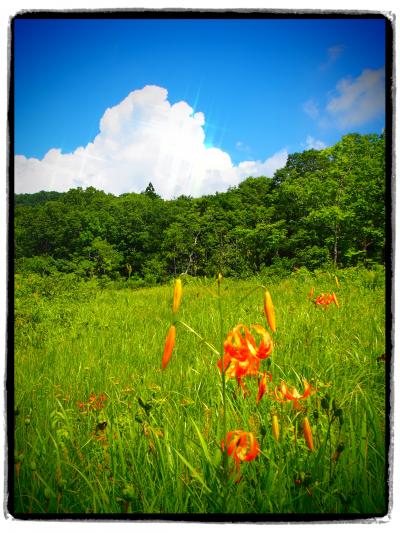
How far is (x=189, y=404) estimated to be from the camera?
4.87 ft

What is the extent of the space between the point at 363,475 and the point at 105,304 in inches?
54.3

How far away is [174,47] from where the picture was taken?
1.64 m

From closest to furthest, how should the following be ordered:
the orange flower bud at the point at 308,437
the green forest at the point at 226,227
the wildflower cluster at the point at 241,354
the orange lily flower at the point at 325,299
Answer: the wildflower cluster at the point at 241,354, the orange flower bud at the point at 308,437, the green forest at the point at 226,227, the orange lily flower at the point at 325,299

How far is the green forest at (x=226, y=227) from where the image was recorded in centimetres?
176

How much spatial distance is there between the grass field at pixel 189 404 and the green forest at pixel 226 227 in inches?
3.8

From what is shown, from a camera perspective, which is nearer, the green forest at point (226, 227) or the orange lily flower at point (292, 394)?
the orange lily flower at point (292, 394)

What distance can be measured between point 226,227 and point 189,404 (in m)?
0.87

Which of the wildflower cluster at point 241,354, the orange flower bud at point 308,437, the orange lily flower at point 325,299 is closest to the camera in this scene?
the wildflower cluster at point 241,354

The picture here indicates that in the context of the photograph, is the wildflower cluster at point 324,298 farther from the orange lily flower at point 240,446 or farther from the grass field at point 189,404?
the orange lily flower at point 240,446

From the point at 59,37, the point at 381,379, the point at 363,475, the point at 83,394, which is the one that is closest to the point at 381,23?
the point at 59,37

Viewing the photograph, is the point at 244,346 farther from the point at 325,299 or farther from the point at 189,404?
the point at 325,299

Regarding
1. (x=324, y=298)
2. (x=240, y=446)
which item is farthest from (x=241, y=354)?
(x=324, y=298)

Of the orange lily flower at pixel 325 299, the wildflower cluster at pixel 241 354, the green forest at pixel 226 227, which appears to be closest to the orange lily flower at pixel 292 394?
the wildflower cluster at pixel 241 354

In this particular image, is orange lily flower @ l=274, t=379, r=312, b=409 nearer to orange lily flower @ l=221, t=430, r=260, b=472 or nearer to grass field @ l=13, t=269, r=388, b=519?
grass field @ l=13, t=269, r=388, b=519
